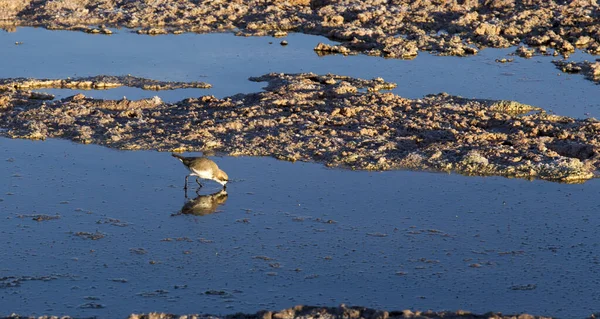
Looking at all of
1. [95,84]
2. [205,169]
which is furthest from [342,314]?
[95,84]

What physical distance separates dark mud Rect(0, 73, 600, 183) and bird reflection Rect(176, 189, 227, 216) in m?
1.94

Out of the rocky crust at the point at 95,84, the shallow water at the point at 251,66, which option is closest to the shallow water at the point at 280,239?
the rocky crust at the point at 95,84

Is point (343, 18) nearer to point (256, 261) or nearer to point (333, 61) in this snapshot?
point (333, 61)

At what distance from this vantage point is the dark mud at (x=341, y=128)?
15.4m

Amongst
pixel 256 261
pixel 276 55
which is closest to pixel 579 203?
pixel 256 261

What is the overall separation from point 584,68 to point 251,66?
25.2ft

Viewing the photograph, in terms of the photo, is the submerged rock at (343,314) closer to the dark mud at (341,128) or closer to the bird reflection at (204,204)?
the bird reflection at (204,204)

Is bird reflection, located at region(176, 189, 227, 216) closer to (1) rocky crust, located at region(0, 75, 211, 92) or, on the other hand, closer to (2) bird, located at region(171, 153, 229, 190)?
(2) bird, located at region(171, 153, 229, 190)

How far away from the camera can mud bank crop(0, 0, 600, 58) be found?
80.4 feet

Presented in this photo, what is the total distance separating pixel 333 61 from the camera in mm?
22891

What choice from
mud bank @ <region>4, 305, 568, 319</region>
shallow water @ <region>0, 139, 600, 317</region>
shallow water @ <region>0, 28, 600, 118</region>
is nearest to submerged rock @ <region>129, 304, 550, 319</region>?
mud bank @ <region>4, 305, 568, 319</region>

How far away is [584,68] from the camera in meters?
21.9

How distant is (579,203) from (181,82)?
379 inches

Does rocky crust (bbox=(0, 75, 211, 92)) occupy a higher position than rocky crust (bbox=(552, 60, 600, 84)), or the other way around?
rocky crust (bbox=(552, 60, 600, 84))
